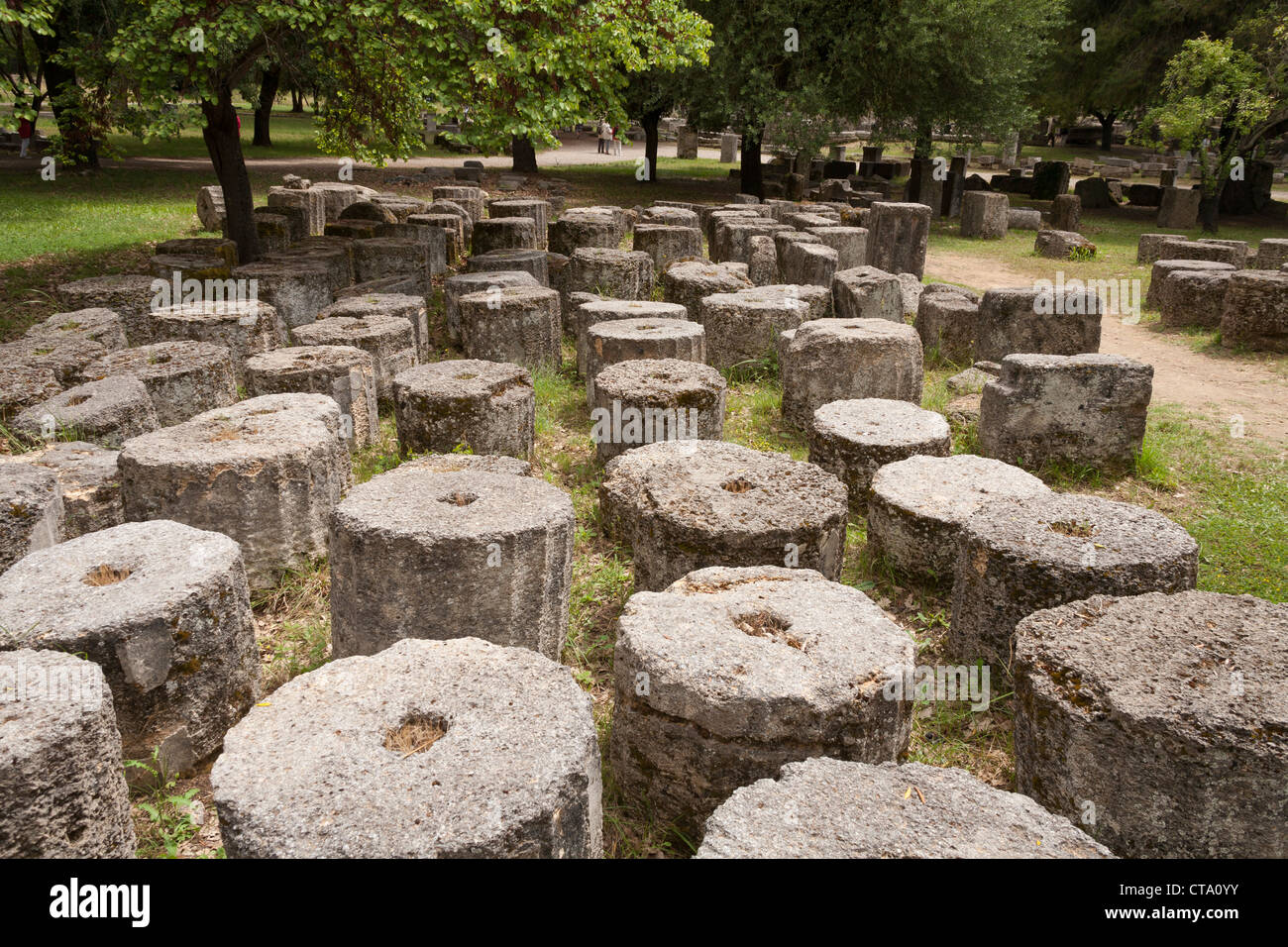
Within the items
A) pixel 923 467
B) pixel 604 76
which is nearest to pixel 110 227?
pixel 604 76

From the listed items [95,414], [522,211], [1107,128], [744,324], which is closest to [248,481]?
[95,414]

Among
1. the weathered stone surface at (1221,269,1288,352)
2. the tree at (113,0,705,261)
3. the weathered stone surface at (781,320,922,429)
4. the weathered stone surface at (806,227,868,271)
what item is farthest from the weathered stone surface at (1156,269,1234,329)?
the tree at (113,0,705,261)

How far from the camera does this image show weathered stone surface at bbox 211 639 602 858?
215 centimetres

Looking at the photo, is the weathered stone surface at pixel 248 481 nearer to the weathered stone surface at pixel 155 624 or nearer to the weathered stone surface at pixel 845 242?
the weathered stone surface at pixel 155 624

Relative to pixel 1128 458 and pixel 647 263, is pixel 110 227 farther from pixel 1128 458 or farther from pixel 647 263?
pixel 1128 458

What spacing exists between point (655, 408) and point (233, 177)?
6790 millimetres

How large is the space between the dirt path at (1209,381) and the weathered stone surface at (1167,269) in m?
0.58

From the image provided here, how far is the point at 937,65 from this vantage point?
16.0 metres

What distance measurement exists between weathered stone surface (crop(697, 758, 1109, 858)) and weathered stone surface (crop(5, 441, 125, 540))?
11.3 ft

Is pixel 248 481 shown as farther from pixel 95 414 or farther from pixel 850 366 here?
pixel 850 366

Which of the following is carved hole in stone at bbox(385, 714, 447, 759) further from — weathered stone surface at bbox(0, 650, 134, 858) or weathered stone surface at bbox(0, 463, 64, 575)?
Answer: weathered stone surface at bbox(0, 463, 64, 575)

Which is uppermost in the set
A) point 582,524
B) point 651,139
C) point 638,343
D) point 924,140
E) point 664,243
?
point 651,139

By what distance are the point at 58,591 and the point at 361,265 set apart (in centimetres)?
658

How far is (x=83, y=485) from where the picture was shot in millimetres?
4340
